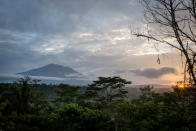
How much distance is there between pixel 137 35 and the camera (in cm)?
292

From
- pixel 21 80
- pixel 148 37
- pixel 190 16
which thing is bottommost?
pixel 21 80

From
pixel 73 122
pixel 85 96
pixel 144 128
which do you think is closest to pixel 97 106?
pixel 85 96

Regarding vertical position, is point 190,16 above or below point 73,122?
above

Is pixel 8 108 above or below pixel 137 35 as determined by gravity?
below

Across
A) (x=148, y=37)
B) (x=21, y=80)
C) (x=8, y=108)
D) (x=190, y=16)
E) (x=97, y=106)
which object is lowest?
(x=97, y=106)

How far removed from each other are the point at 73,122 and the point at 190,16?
28.2ft

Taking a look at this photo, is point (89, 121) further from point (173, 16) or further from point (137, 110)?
point (173, 16)

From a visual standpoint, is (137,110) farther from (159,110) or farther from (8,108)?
(8,108)

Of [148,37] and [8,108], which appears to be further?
[8,108]

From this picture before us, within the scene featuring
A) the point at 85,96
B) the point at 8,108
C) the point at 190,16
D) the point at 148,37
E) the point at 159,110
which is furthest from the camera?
the point at 85,96

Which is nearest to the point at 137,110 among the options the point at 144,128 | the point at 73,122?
the point at 144,128

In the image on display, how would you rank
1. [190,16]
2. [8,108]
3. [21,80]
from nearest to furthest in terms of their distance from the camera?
[190,16], [8,108], [21,80]

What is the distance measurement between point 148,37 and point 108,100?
17237 millimetres

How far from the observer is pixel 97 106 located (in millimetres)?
17172
